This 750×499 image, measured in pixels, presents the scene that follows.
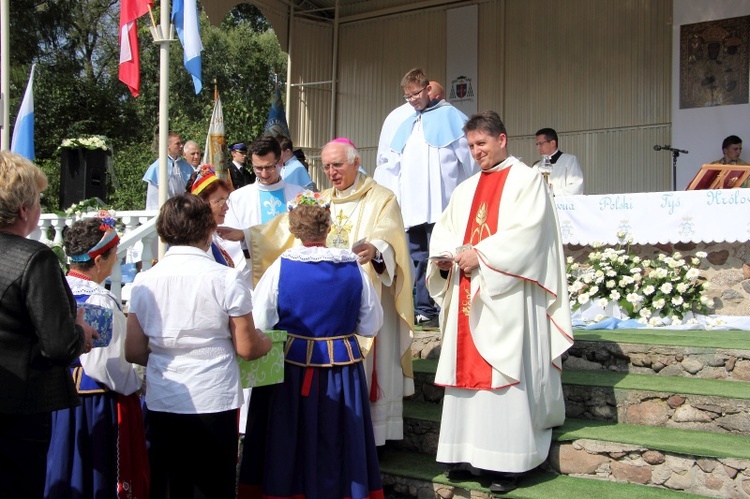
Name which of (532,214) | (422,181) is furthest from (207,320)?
(422,181)

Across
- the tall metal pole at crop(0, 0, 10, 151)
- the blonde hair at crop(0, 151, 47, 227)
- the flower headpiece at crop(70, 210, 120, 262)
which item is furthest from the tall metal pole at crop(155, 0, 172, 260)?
the blonde hair at crop(0, 151, 47, 227)

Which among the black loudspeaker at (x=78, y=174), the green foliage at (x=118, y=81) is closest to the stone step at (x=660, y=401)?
the black loudspeaker at (x=78, y=174)

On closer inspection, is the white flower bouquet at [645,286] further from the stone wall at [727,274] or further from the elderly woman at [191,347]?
the elderly woman at [191,347]

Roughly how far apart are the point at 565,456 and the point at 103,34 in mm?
27112

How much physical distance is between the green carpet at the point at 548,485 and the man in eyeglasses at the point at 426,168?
1.85 meters

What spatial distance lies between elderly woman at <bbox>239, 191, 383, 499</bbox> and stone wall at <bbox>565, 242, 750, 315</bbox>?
415 centimetres

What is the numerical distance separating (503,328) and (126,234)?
382 centimetres

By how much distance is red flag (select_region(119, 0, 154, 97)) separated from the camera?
7.90 meters

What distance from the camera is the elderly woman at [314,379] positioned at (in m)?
4.19

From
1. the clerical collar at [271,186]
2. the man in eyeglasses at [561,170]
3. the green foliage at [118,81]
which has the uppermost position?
the green foliage at [118,81]

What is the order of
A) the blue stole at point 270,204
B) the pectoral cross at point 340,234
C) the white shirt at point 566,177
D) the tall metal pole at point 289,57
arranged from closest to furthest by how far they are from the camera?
the pectoral cross at point 340,234, the blue stole at point 270,204, the white shirt at point 566,177, the tall metal pole at point 289,57

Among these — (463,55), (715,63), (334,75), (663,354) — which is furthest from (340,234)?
(334,75)

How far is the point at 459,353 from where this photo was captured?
465 centimetres

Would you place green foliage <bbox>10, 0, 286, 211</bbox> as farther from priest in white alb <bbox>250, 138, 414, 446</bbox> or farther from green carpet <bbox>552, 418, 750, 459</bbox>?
green carpet <bbox>552, 418, 750, 459</bbox>
